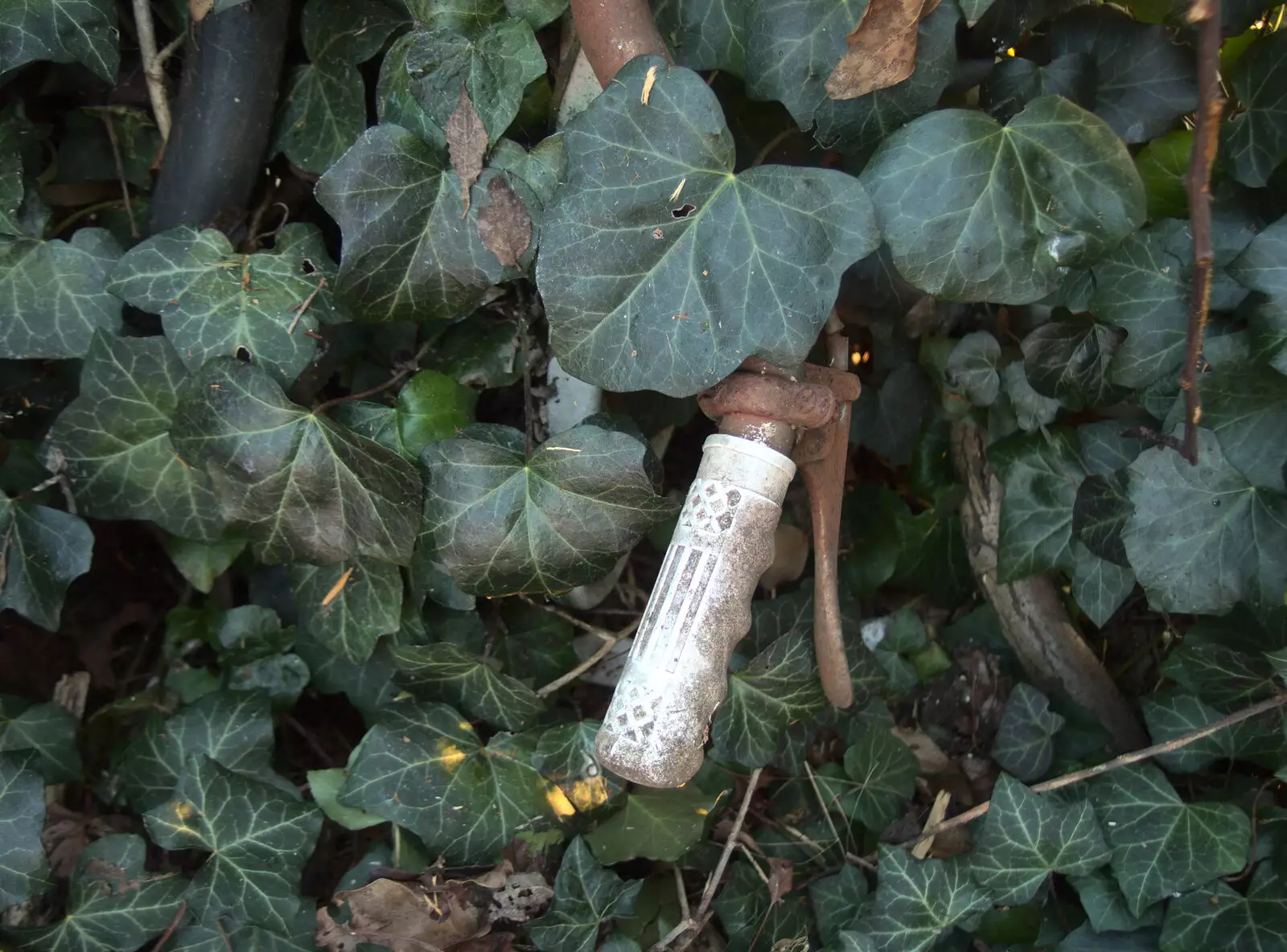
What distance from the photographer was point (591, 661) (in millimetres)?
1153

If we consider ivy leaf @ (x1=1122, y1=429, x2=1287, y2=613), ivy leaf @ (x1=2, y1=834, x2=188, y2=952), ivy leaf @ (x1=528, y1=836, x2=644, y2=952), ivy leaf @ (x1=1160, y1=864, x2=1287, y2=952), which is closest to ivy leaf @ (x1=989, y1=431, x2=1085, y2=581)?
ivy leaf @ (x1=1122, y1=429, x2=1287, y2=613)

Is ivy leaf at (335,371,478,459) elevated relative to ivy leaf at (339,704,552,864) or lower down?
elevated

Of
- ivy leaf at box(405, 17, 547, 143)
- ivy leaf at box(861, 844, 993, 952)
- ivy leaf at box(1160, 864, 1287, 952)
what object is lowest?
ivy leaf at box(1160, 864, 1287, 952)

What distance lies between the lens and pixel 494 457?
95 centimetres

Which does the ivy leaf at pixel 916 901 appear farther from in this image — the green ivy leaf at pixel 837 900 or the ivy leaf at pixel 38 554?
the ivy leaf at pixel 38 554

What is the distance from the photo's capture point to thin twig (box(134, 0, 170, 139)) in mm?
1071

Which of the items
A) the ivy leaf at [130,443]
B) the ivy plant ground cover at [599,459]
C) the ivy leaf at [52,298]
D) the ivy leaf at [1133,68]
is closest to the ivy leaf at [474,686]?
the ivy plant ground cover at [599,459]

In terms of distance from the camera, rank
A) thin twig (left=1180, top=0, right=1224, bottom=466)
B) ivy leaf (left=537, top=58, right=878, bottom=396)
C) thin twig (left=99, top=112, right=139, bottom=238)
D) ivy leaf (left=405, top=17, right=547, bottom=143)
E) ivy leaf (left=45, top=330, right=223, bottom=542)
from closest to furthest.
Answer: thin twig (left=1180, top=0, right=1224, bottom=466), ivy leaf (left=537, top=58, right=878, bottom=396), ivy leaf (left=405, top=17, right=547, bottom=143), ivy leaf (left=45, top=330, right=223, bottom=542), thin twig (left=99, top=112, right=139, bottom=238)

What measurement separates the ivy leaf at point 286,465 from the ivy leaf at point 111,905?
0.41 m

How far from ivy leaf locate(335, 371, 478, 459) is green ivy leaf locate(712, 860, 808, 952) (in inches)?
24.1

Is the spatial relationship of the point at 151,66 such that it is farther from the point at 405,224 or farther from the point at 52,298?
the point at 405,224

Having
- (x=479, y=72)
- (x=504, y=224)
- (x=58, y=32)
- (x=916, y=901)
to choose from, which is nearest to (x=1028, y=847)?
(x=916, y=901)

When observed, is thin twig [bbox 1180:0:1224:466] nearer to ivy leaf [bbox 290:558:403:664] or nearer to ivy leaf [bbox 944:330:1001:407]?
ivy leaf [bbox 944:330:1001:407]

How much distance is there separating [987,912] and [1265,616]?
1.43ft
